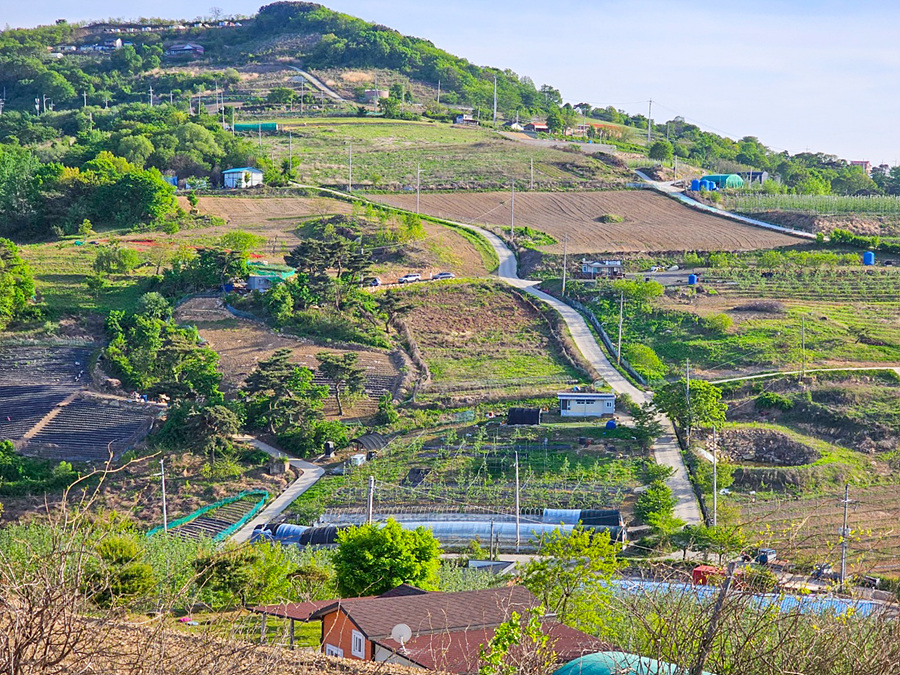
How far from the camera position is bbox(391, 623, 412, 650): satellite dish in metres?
15.9

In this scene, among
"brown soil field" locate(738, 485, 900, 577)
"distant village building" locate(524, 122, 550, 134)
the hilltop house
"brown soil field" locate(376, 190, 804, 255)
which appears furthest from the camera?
"distant village building" locate(524, 122, 550, 134)

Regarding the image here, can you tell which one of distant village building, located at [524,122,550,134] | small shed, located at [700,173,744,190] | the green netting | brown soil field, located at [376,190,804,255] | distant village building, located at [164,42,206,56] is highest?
distant village building, located at [164,42,206,56]

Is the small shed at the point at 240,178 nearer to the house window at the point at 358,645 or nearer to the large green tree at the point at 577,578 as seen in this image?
the large green tree at the point at 577,578

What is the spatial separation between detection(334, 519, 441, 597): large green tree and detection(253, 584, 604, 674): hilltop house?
459cm

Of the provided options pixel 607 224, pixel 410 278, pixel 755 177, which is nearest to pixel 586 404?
pixel 410 278

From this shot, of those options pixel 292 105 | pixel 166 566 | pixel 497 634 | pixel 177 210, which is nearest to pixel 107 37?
pixel 292 105

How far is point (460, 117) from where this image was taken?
321 feet

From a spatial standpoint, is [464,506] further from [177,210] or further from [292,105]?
[292,105]

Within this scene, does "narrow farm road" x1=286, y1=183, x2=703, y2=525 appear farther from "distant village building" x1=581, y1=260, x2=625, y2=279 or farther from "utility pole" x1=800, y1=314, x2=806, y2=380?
"utility pole" x1=800, y1=314, x2=806, y2=380

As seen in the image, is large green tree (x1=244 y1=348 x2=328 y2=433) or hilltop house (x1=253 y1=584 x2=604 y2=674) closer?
hilltop house (x1=253 y1=584 x2=604 y2=674)

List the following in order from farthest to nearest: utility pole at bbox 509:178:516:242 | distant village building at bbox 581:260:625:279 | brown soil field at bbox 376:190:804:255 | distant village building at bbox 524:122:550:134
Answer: distant village building at bbox 524:122:550:134 → utility pole at bbox 509:178:516:242 → brown soil field at bbox 376:190:804:255 → distant village building at bbox 581:260:625:279

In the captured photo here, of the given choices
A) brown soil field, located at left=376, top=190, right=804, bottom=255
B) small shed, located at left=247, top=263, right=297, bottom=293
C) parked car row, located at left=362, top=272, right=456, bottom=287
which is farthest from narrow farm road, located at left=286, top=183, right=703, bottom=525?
small shed, located at left=247, top=263, right=297, bottom=293

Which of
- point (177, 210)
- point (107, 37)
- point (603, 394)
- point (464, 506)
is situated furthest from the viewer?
point (107, 37)

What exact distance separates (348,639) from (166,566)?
8548mm
